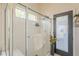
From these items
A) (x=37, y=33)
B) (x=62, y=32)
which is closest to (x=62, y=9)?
(x=62, y=32)

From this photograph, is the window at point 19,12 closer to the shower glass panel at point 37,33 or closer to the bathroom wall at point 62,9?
the shower glass panel at point 37,33

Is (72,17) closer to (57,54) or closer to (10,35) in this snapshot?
(57,54)

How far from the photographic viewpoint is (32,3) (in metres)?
1.59

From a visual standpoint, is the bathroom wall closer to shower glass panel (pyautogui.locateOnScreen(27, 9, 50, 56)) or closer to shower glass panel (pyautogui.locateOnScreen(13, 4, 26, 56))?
shower glass panel (pyautogui.locateOnScreen(27, 9, 50, 56))

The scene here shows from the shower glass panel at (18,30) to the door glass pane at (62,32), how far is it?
0.39 m

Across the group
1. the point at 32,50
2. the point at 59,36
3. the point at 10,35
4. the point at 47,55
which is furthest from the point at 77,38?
the point at 10,35

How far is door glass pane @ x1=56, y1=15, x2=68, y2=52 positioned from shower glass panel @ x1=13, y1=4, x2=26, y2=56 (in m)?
0.39

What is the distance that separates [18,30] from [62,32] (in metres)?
0.50

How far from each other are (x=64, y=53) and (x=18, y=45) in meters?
0.52

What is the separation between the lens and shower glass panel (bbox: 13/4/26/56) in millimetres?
1579

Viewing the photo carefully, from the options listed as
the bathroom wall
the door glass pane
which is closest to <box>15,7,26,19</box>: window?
the bathroom wall

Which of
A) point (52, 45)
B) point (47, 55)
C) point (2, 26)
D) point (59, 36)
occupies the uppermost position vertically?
point (2, 26)

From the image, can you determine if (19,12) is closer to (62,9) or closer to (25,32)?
(25,32)

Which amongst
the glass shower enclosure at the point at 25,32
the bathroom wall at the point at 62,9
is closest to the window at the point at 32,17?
the glass shower enclosure at the point at 25,32
